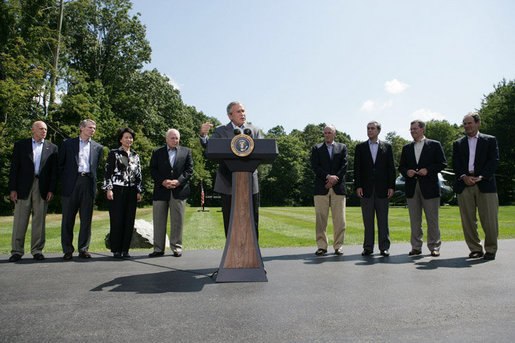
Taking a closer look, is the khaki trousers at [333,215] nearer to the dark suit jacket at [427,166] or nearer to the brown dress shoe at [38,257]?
the dark suit jacket at [427,166]

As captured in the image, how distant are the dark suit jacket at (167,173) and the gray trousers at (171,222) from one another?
0.36 feet

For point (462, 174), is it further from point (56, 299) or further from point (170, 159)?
point (56, 299)

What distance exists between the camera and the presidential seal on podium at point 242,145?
4.36 m

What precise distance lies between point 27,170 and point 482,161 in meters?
7.48

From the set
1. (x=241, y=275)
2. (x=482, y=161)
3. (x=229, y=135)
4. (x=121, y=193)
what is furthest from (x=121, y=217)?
(x=482, y=161)

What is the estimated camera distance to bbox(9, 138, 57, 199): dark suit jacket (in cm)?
604

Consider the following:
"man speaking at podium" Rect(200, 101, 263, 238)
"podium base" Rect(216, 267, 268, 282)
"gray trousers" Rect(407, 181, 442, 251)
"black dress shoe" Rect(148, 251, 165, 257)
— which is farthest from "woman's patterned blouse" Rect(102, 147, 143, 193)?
"gray trousers" Rect(407, 181, 442, 251)

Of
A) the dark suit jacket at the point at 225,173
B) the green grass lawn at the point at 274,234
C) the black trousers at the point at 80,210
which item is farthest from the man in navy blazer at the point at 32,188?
the dark suit jacket at the point at 225,173

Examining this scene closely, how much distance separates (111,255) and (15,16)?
24.2 m

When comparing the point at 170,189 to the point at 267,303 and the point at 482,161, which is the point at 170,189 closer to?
the point at 267,303

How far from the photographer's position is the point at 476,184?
6.01 metres

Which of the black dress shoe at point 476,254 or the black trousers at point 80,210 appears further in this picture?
the black trousers at point 80,210

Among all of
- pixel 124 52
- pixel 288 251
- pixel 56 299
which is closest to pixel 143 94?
pixel 124 52

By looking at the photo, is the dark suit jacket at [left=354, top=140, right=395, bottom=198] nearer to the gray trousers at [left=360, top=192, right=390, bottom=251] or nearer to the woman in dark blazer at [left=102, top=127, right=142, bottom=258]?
the gray trousers at [left=360, top=192, right=390, bottom=251]
